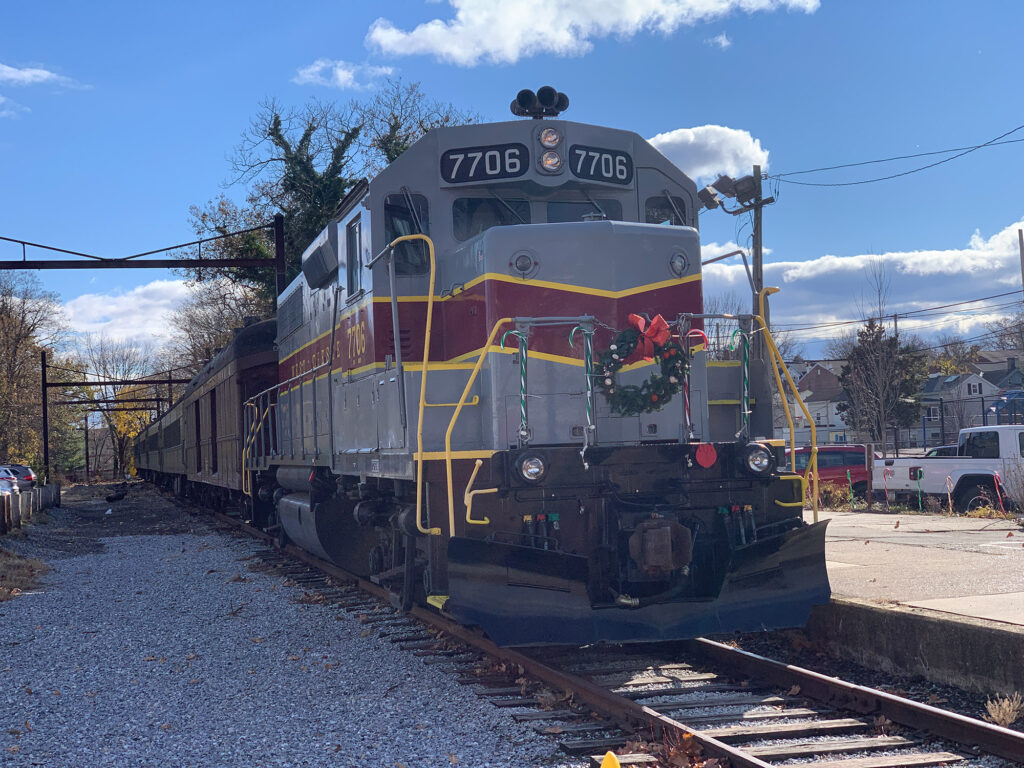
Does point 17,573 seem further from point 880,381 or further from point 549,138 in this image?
point 880,381

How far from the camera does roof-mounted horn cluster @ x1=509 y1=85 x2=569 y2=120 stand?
6.93m

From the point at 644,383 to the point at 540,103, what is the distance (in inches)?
92.6

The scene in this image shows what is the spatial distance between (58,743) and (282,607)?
12.7ft

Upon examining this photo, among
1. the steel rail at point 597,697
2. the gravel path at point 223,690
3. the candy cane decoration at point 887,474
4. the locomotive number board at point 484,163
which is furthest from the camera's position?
the candy cane decoration at point 887,474

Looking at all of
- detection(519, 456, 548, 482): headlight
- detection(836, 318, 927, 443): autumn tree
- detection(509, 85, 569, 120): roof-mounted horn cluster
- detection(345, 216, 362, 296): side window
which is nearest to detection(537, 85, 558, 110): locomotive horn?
detection(509, 85, 569, 120): roof-mounted horn cluster

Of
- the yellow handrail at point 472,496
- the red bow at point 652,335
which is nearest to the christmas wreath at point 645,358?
the red bow at point 652,335

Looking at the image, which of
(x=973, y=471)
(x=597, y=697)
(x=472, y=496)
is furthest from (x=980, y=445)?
(x=597, y=697)

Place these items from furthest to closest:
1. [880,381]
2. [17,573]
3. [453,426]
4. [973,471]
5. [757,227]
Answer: [880,381], [757,227], [973,471], [17,573], [453,426]

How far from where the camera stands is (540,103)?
6.95 metres

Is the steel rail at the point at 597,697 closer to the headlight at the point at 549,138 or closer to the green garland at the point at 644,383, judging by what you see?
the green garland at the point at 644,383

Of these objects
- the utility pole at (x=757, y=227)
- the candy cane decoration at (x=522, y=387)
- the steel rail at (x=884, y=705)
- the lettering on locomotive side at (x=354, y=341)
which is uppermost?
the utility pole at (x=757, y=227)

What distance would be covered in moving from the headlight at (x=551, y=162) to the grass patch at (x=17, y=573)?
7417 millimetres

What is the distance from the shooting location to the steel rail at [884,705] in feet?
13.8

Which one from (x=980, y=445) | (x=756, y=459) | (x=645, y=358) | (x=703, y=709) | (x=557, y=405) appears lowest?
(x=703, y=709)
